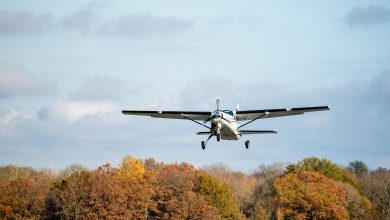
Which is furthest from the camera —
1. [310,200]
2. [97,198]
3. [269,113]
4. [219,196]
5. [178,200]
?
[219,196]

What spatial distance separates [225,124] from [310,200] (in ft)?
213

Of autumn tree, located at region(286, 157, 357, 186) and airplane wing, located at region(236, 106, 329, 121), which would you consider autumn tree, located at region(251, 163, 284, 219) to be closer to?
autumn tree, located at region(286, 157, 357, 186)

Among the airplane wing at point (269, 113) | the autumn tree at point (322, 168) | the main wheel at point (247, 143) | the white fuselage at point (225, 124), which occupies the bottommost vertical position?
the main wheel at point (247, 143)

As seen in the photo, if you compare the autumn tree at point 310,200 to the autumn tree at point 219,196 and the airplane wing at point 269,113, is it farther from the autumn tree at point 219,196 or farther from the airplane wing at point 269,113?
the airplane wing at point 269,113

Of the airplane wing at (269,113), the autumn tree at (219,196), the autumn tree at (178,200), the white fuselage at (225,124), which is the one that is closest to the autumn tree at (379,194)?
the autumn tree at (219,196)

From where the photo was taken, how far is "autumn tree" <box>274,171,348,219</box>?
4828 inches

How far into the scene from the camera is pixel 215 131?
61.1 metres

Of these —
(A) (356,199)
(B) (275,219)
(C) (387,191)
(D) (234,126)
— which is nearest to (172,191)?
(B) (275,219)

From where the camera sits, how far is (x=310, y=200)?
124 metres

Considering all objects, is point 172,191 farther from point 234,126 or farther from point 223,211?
point 234,126

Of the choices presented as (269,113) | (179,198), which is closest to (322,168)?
(179,198)

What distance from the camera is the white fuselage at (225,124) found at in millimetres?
60750

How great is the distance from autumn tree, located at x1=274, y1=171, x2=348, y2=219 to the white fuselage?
60.8m

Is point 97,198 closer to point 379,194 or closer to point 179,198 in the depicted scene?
point 179,198
